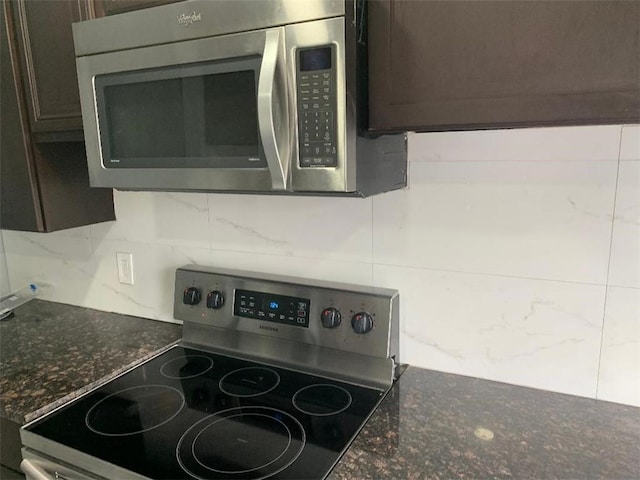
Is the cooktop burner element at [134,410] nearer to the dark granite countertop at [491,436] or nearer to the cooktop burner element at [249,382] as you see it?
the cooktop burner element at [249,382]

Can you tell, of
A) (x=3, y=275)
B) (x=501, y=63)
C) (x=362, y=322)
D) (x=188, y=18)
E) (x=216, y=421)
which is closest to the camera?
(x=501, y=63)

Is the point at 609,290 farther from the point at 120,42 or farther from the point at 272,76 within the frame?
the point at 120,42

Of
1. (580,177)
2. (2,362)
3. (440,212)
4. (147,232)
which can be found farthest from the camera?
(147,232)

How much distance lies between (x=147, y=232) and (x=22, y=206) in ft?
1.15

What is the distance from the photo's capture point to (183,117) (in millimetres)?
973

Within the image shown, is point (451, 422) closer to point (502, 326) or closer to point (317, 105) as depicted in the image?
point (502, 326)

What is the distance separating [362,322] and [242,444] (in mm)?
377

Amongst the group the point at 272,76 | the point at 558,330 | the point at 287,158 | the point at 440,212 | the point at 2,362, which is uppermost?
the point at 272,76

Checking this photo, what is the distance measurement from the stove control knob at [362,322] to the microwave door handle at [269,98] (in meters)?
0.45

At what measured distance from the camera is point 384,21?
2.68 ft

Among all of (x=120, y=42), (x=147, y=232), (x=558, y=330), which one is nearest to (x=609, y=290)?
(x=558, y=330)

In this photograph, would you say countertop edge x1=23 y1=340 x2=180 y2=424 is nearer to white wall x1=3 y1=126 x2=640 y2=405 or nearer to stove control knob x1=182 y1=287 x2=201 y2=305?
stove control knob x1=182 y1=287 x2=201 y2=305

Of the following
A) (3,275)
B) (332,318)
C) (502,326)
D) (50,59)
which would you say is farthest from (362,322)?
(3,275)

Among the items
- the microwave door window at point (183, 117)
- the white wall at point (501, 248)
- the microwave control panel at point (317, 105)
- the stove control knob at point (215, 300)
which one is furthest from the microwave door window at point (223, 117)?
the stove control knob at point (215, 300)
